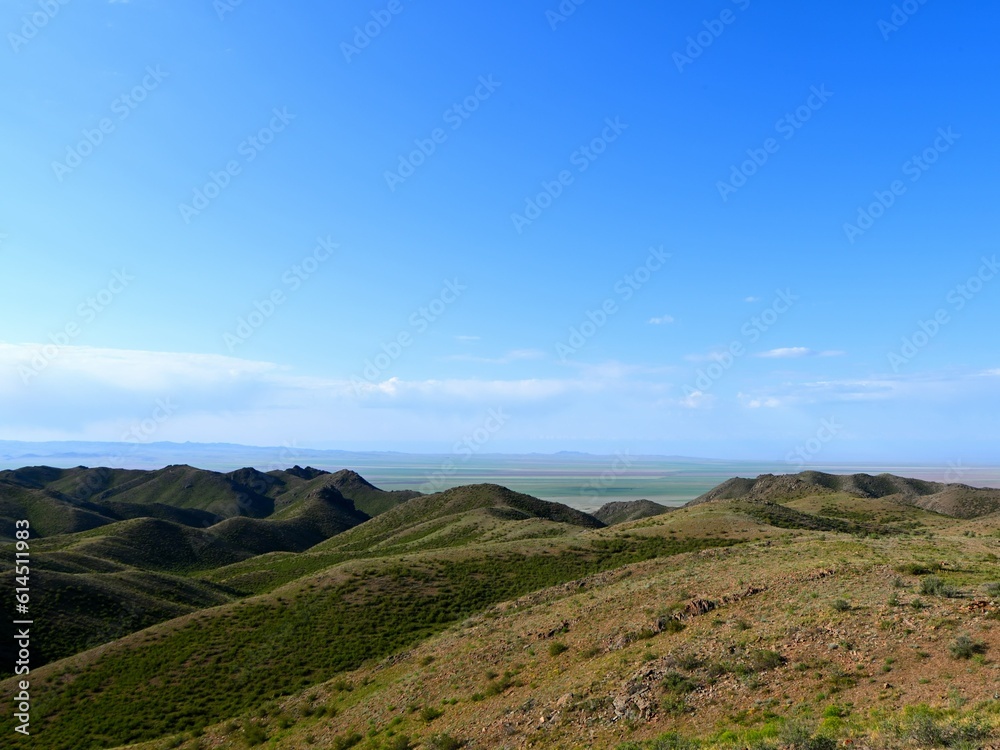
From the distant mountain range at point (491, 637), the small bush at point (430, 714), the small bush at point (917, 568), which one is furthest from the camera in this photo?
the small bush at point (917, 568)

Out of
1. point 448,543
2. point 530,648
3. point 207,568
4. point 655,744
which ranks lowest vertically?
point 207,568

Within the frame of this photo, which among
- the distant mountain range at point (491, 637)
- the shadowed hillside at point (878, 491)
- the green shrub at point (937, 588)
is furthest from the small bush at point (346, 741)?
the shadowed hillside at point (878, 491)

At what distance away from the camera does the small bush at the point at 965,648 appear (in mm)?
15812

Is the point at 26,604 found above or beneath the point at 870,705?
beneath

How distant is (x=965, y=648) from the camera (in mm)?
15961

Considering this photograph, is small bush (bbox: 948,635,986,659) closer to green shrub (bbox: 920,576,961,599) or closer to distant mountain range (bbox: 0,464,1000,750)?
distant mountain range (bbox: 0,464,1000,750)

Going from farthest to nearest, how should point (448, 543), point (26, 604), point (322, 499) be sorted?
point (322, 499), point (448, 543), point (26, 604)

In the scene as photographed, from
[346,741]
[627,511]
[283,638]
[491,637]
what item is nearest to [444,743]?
[346,741]

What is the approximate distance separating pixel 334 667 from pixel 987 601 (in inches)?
1425

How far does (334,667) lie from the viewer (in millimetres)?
38281

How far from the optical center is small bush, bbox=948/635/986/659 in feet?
51.9

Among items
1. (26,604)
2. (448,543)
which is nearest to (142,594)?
(26,604)

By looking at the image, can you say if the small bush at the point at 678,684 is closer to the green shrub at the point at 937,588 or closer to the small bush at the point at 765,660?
the small bush at the point at 765,660

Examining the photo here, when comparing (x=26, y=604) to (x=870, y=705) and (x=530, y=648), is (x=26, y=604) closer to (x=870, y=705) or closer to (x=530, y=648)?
(x=530, y=648)
